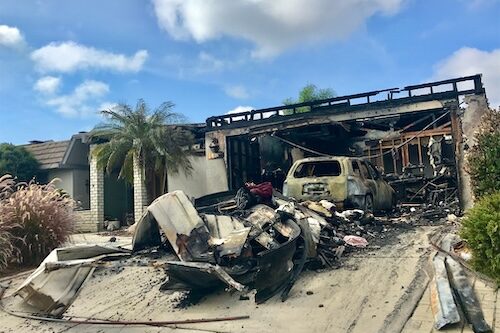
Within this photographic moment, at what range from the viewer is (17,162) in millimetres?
22250

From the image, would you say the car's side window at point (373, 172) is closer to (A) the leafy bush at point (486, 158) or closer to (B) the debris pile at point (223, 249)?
(B) the debris pile at point (223, 249)

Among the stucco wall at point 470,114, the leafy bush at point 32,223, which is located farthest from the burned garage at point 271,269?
the stucco wall at point 470,114

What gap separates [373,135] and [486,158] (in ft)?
39.1

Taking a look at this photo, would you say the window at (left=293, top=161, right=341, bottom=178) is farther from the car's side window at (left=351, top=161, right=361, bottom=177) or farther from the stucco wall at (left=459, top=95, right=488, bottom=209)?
the stucco wall at (left=459, top=95, right=488, bottom=209)

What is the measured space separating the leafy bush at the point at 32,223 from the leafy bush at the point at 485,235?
7.79 metres

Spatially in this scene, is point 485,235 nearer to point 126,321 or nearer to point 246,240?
point 246,240

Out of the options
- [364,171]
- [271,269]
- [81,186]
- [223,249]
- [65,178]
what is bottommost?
→ [271,269]

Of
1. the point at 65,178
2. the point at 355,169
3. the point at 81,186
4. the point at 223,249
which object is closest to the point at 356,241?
the point at 223,249

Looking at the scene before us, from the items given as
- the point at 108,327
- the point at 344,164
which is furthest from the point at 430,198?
the point at 108,327

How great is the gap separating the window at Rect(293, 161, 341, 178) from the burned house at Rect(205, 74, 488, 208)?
3653 millimetres

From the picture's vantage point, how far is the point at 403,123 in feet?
57.2

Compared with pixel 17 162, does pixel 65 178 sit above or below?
below

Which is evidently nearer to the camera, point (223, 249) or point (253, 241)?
point (223, 249)

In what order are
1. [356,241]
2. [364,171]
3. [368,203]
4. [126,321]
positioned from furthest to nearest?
1. [364,171]
2. [368,203]
3. [356,241]
4. [126,321]
